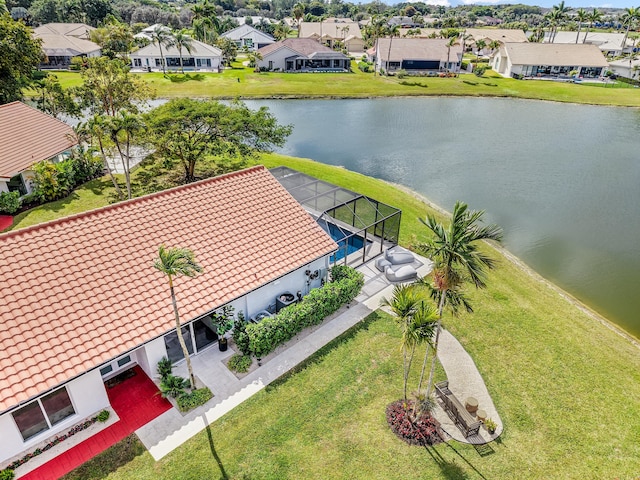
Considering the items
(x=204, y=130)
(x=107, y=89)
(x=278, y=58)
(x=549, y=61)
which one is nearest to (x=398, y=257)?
(x=204, y=130)

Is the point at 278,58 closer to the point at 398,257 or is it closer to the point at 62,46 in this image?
the point at 62,46

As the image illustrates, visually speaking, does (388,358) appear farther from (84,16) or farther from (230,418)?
(84,16)

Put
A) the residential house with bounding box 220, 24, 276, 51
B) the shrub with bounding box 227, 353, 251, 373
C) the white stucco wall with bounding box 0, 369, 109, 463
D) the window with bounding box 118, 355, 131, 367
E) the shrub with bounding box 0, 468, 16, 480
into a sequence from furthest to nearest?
the residential house with bounding box 220, 24, 276, 51, the shrub with bounding box 227, 353, 251, 373, the window with bounding box 118, 355, 131, 367, the white stucco wall with bounding box 0, 369, 109, 463, the shrub with bounding box 0, 468, 16, 480

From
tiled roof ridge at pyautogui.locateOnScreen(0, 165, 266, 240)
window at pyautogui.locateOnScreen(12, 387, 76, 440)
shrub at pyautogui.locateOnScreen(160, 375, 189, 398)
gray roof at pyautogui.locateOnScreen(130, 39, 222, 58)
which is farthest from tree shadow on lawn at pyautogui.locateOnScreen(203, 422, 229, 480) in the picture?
gray roof at pyautogui.locateOnScreen(130, 39, 222, 58)

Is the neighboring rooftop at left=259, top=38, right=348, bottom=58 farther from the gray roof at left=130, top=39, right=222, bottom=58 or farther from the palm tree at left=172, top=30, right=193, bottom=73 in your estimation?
the palm tree at left=172, top=30, right=193, bottom=73

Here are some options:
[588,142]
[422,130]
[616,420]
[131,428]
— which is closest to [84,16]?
[422,130]

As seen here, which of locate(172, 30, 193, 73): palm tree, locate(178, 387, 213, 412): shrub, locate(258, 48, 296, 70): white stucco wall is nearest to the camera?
locate(178, 387, 213, 412): shrub
